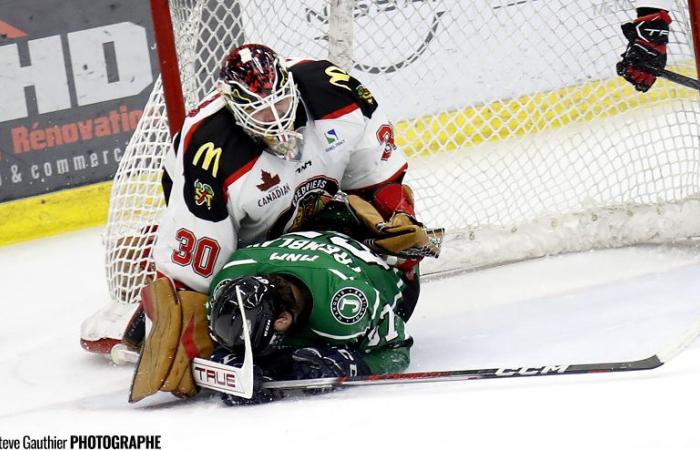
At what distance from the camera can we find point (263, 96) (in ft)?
8.92

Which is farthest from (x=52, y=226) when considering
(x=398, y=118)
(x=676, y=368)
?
(x=676, y=368)

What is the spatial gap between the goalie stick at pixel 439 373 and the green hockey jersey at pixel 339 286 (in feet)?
0.47

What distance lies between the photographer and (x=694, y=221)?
3.72m

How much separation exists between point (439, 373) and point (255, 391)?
43 centimetres

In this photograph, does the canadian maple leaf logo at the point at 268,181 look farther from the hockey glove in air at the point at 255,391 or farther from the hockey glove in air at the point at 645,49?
the hockey glove in air at the point at 645,49

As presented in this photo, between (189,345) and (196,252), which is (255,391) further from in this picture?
(196,252)

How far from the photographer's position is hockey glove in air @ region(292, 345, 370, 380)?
2.67 meters

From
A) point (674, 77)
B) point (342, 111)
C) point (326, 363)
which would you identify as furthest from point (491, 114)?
point (326, 363)

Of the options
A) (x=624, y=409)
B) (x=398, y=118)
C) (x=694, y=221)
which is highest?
(x=398, y=118)

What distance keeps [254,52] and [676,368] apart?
123 cm

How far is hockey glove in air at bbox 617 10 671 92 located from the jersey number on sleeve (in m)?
1.46

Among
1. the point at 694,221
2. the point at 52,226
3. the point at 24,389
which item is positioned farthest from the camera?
the point at 52,226

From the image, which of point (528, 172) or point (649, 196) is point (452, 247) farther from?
Result: point (649, 196)

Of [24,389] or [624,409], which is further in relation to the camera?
[24,389]
